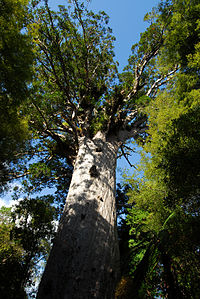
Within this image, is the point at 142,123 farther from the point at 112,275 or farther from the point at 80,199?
the point at 112,275

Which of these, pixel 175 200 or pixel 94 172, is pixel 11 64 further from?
pixel 175 200

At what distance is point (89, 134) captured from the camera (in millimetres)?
5875

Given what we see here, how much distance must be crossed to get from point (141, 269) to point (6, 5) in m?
4.74

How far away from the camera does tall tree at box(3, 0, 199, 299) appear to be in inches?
87.4

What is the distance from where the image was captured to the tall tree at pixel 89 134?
2.22 meters

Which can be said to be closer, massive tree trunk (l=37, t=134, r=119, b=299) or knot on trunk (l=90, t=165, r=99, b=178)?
massive tree trunk (l=37, t=134, r=119, b=299)

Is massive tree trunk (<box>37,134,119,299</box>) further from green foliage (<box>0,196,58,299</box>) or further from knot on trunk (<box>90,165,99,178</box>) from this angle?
green foliage (<box>0,196,58,299</box>)

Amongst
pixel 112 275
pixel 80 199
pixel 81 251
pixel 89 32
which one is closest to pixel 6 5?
pixel 80 199

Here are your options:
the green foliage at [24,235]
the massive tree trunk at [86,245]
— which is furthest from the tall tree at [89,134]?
the green foliage at [24,235]

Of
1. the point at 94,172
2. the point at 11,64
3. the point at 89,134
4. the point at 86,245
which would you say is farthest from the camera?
the point at 89,134

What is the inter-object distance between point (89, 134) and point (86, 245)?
13.1 ft

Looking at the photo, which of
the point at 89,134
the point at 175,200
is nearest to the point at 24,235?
the point at 89,134

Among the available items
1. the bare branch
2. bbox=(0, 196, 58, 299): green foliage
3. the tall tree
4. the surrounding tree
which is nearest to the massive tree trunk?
the tall tree

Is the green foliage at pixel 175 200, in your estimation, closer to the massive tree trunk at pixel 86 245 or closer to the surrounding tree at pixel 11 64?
the massive tree trunk at pixel 86 245
